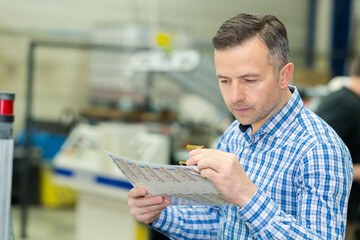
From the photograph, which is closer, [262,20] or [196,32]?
[262,20]

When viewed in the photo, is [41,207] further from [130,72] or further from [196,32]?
[196,32]

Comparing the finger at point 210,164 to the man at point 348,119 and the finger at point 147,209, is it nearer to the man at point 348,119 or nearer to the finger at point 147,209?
the finger at point 147,209

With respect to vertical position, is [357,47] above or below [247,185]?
above

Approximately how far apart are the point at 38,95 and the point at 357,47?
6161 mm

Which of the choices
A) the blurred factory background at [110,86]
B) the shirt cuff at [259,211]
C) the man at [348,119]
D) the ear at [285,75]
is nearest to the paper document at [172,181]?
the shirt cuff at [259,211]

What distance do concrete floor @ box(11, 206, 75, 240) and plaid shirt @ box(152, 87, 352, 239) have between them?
187 inches

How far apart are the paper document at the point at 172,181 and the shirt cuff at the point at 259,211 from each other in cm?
12

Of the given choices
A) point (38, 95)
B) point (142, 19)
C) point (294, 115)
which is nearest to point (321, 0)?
point (142, 19)

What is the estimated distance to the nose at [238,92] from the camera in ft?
4.92

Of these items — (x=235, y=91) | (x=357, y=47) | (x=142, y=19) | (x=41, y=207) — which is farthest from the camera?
(x=357, y=47)

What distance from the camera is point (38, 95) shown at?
922 centimetres

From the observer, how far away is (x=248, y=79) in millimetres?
1497

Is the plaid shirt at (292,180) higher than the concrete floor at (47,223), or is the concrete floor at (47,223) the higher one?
the plaid shirt at (292,180)

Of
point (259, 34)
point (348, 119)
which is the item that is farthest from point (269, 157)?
point (348, 119)
